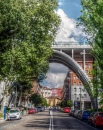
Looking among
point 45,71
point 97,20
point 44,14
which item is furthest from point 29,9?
point 45,71

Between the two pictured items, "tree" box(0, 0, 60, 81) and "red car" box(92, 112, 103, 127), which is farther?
"tree" box(0, 0, 60, 81)

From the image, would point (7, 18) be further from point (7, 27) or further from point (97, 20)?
point (97, 20)

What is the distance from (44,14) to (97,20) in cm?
1269

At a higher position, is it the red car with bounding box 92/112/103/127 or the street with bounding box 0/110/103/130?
the red car with bounding box 92/112/103/127

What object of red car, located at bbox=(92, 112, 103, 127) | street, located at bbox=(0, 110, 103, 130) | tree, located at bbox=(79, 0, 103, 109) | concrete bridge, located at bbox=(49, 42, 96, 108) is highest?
concrete bridge, located at bbox=(49, 42, 96, 108)

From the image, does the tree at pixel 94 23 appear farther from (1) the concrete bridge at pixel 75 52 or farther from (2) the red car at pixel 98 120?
(1) the concrete bridge at pixel 75 52

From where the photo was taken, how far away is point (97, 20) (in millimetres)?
28438

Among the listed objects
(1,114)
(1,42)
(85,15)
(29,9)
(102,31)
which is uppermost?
(29,9)

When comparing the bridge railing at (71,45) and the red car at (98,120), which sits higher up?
the bridge railing at (71,45)

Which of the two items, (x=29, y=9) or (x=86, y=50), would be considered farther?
(x=86, y=50)

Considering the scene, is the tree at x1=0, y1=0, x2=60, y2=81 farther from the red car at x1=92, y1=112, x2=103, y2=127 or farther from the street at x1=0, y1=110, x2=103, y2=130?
the red car at x1=92, y1=112, x2=103, y2=127

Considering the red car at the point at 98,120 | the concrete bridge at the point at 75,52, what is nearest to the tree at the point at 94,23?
the red car at the point at 98,120

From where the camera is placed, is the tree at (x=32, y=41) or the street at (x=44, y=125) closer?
the street at (x=44, y=125)

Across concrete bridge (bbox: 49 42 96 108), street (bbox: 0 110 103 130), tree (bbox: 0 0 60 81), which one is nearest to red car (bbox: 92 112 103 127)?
street (bbox: 0 110 103 130)
